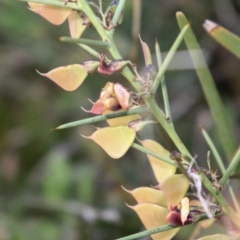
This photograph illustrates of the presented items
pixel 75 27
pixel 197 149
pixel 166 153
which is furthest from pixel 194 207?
pixel 197 149

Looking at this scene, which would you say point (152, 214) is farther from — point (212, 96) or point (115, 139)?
point (212, 96)

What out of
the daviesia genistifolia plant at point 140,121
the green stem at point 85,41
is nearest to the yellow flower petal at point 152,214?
the daviesia genistifolia plant at point 140,121

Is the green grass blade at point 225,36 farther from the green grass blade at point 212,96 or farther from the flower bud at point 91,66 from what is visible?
the flower bud at point 91,66

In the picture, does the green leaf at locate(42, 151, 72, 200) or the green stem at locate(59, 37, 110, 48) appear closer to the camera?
the green stem at locate(59, 37, 110, 48)

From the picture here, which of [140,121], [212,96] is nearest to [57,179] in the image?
[212,96]

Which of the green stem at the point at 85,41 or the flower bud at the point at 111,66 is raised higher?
the green stem at the point at 85,41

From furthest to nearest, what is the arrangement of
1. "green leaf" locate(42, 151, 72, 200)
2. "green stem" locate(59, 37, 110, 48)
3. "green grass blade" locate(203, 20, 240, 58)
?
"green leaf" locate(42, 151, 72, 200) < "green grass blade" locate(203, 20, 240, 58) < "green stem" locate(59, 37, 110, 48)

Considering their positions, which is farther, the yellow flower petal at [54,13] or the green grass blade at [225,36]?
the green grass blade at [225,36]

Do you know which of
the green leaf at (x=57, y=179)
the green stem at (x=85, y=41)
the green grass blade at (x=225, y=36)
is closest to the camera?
the green stem at (x=85, y=41)

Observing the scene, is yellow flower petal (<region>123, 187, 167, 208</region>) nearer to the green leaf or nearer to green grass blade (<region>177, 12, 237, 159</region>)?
green grass blade (<region>177, 12, 237, 159</region>)

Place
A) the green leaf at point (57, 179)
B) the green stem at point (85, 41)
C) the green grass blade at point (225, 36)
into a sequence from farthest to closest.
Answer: the green leaf at point (57, 179) < the green grass blade at point (225, 36) < the green stem at point (85, 41)

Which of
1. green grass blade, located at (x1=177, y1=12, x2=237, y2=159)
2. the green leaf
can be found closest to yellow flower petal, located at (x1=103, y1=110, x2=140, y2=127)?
green grass blade, located at (x1=177, y1=12, x2=237, y2=159)

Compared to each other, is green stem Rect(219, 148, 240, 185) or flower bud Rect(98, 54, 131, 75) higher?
flower bud Rect(98, 54, 131, 75)
